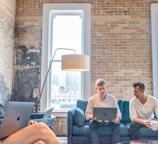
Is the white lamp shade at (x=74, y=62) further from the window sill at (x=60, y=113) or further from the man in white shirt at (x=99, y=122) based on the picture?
the window sill at (x=60, y=113)

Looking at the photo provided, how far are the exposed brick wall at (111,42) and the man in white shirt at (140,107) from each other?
4.46ft

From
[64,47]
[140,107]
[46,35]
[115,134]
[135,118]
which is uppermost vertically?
[46,35]

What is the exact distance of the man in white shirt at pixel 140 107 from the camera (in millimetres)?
4191

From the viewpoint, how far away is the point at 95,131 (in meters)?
4.22

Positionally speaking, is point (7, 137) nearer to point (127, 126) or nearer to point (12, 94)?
point (127, 126)

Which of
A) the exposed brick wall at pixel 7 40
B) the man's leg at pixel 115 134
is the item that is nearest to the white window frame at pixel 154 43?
the man's leg at pixel 115 134

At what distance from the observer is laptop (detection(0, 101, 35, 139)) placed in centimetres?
246

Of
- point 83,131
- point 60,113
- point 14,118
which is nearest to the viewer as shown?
point 14,118

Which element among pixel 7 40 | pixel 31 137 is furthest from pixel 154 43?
pixel 31 137

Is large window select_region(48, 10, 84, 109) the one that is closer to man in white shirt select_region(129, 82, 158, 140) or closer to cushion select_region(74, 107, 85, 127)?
cushion select_region(74, 107, 85, 127)

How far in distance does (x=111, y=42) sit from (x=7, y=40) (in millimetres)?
2188

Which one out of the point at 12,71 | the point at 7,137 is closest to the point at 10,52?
the point at 12,71

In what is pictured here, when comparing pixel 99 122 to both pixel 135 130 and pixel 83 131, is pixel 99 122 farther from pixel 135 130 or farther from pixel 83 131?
pixel 135 130

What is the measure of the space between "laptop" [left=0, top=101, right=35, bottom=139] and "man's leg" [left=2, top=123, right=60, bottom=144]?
5 centimetres
